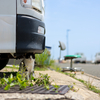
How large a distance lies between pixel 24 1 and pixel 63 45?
615 cm

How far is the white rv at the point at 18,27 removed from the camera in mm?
2873

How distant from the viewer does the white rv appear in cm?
287

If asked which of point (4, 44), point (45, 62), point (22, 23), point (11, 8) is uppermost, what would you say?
point (11, 8)

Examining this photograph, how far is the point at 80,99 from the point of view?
2053mm

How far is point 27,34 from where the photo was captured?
2965 mm

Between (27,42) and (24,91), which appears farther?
(27,42)

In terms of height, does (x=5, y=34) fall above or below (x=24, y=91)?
above

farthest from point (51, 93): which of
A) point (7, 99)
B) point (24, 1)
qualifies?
point (24, 1)

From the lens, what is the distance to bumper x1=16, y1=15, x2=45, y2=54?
291 cm

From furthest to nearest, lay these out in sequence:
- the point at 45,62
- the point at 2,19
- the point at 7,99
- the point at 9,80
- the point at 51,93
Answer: the point at 45,62 → the point at 2,19 → the point at 9,80 → the point at 51,93 → the point at 7,99

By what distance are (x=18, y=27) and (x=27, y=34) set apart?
0.65ft

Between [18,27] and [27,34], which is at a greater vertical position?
[18,27]

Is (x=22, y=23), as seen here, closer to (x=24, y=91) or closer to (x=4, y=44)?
(x=4, y=44)

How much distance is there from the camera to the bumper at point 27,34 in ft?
9.54
